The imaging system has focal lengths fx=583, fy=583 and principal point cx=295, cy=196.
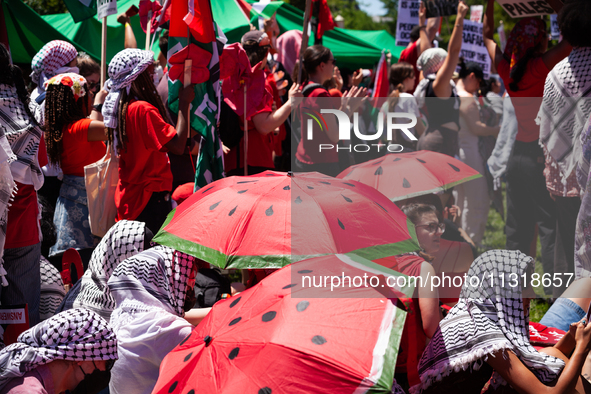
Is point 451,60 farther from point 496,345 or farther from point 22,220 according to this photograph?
point 22,220

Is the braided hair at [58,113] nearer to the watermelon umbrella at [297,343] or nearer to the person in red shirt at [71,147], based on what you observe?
the person in red shirt at [71,147]

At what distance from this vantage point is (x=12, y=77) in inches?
127

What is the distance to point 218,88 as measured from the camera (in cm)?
437

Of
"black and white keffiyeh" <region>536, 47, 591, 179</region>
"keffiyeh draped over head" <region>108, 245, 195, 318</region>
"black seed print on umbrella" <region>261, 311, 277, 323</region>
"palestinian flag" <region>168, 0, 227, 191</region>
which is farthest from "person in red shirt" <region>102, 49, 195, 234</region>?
"black and white keffiyeh" <region>536, 47, 591, 179</region>

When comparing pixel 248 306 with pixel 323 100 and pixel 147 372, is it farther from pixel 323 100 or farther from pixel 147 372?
pixel 323 100

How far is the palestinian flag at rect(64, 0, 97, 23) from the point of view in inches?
239

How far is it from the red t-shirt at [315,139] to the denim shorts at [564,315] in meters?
2.22

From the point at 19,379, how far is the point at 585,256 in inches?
114

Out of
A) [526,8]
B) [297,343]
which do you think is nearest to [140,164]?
[297,343]

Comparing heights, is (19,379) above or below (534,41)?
below

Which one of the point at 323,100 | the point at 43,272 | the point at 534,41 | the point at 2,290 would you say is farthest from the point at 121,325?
the point at 534,41

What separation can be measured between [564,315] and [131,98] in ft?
9.84

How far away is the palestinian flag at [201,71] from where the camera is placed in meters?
4.17

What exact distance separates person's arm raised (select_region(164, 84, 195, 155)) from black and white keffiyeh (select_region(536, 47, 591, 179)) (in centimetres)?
233
